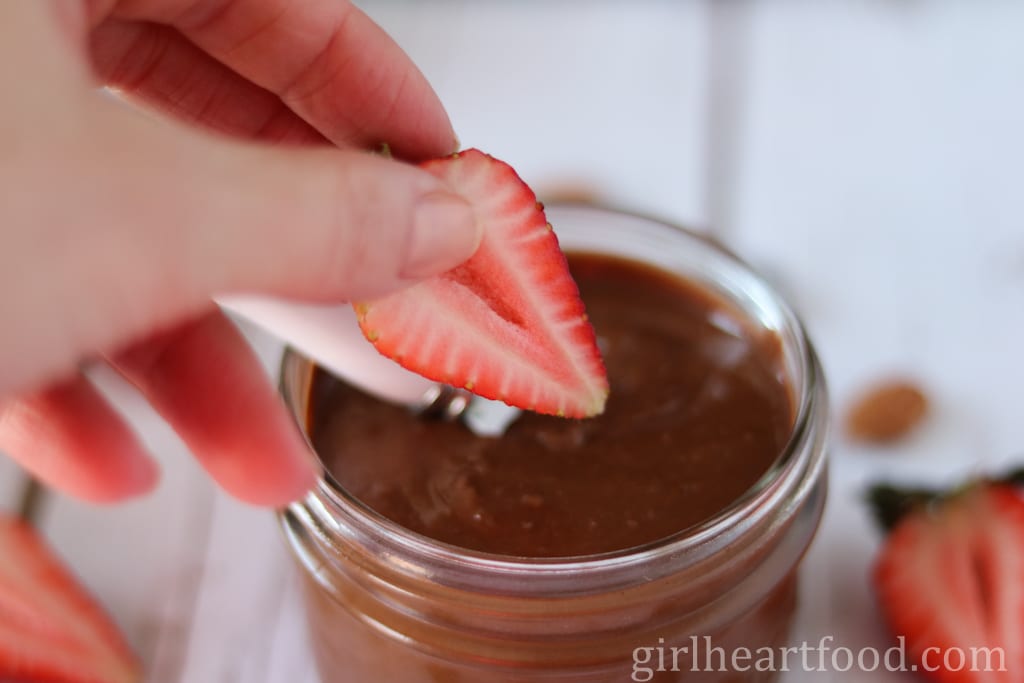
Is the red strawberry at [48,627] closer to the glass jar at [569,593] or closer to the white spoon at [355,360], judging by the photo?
the glass jar at [569,593]

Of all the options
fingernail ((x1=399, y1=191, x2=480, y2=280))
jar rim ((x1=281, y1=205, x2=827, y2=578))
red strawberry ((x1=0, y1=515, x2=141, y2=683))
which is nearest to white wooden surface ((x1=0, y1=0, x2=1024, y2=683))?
red strawberry ((x1=0, y1=515, x2=141, y2=683))

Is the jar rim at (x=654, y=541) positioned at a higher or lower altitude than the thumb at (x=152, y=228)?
lower

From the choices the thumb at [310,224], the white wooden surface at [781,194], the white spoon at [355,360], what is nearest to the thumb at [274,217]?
the thumb at [310,224]

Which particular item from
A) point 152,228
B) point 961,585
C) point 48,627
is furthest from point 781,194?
point 152,228

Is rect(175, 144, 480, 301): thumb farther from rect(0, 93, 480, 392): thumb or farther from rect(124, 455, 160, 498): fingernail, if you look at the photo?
rect(124, 455, 160, 498): fingernail

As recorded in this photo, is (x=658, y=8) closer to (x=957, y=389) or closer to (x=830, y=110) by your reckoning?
(x=830, y=110)

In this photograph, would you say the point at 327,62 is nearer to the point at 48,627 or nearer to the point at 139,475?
the point at 139,475

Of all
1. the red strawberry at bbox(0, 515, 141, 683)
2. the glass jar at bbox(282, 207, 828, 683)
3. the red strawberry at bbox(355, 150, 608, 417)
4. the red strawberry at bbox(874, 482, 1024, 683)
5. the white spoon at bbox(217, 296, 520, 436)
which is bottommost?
the red strawberry at bbox(0, 515, 141, 683)
